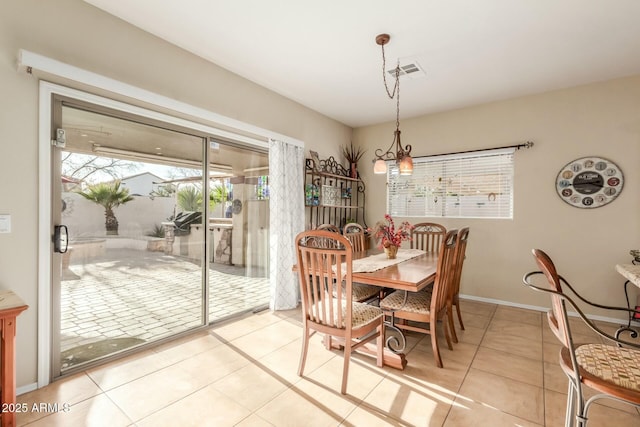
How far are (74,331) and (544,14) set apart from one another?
4.20m

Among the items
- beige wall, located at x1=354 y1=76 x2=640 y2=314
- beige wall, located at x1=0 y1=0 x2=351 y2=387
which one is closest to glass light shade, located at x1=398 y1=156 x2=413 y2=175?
beige wall, located at x1=354 y1=76 x2=640 y2=314

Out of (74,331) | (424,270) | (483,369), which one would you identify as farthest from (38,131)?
(483,369)

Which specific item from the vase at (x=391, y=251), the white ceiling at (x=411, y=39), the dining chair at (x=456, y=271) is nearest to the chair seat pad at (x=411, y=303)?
the dining chair at (x=456, y=271)

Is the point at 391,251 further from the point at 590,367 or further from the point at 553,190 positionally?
the point at 553,190

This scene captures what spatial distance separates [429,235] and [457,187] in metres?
0.96

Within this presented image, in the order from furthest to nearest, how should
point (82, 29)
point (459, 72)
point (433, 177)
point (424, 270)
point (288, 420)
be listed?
1. point (433, 177)
2. point (459, 72)
3. point (424, 270)
4. point (82, 29)
5. point (288, 420)

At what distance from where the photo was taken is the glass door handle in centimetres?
210

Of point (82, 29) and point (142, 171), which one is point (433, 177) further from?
point (82, 29)

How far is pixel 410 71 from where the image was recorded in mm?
3125

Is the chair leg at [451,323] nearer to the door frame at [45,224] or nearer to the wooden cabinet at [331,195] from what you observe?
the wooden cabinet at [331,195]

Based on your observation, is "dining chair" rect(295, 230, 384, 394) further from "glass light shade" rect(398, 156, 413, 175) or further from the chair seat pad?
"glass light shade" rect(398, 156, 413, 175)

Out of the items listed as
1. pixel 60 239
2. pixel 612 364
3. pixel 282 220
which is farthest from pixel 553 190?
pixel 60 239

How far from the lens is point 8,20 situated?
186cm

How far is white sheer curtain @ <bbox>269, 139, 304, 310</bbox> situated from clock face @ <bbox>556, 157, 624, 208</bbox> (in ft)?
10.4
